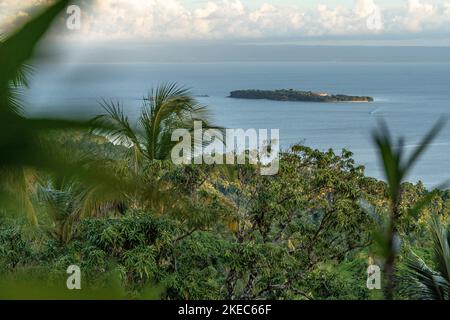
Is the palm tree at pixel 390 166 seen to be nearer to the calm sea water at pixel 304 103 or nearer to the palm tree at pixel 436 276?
the calm sea water at pixel 304 103

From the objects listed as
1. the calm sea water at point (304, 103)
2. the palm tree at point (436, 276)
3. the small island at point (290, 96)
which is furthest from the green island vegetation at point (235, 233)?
the small island at point (290, 96)

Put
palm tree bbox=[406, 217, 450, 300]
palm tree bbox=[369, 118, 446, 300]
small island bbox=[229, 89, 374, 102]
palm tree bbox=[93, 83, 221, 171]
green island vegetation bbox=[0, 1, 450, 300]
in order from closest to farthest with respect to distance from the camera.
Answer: palm tree bbox=[369, 118, 446, 300]
palm tree bbox=[406, 217, 450, 300]
green island vegetation bbox=[0, 1, 450, 300]
palm tree bbox=[93, 83, 221, 171]
small island bbox=[229, 89, 374, 102]

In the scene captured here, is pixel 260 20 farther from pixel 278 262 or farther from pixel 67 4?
pixel 67 4

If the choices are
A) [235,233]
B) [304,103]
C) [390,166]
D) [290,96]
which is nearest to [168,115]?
[235,233]

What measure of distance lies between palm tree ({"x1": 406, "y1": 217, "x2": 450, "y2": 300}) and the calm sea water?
0.58 metres

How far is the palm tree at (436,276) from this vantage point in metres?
A: 3.27

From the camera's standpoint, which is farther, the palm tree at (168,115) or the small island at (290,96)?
the small island at (290,96)

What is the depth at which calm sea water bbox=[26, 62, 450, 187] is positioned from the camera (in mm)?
1177

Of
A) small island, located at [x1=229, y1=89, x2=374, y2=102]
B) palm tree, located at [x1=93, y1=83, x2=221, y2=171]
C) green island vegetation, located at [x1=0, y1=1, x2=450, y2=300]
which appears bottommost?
green island vegetation, located at [x1=0, y1=1, x2=450, y2=300]

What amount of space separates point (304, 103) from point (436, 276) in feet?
55.5

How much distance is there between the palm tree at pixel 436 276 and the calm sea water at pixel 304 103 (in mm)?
576

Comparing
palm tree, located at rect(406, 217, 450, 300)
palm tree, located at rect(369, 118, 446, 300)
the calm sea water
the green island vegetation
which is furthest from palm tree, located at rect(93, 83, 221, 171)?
palm tree, located at rect(369, 118, 446, 300)

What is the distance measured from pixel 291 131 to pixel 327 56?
31.1ft

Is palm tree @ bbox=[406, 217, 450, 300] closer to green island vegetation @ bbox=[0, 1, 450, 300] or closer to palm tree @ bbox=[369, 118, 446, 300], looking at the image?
green island vegetation @ bbox=[0, 1, 450, 300]
